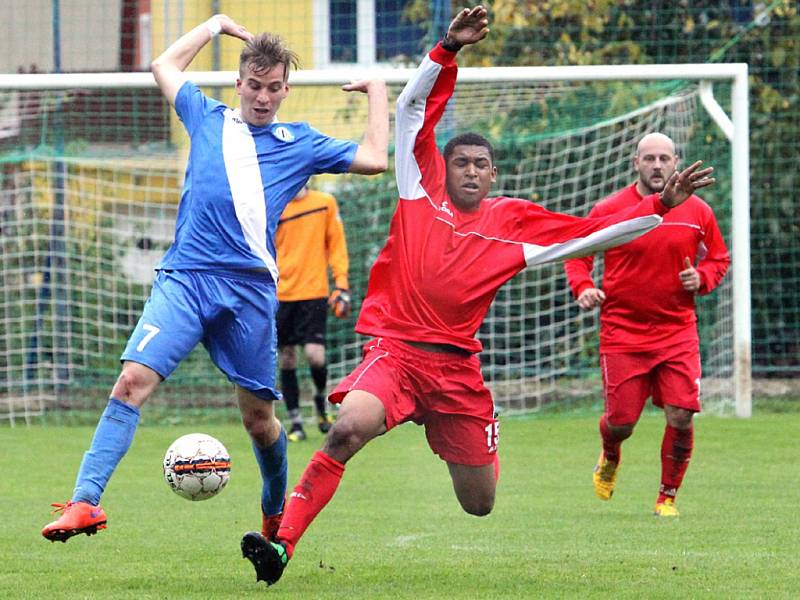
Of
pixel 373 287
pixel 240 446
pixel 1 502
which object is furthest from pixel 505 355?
pixel 373 287

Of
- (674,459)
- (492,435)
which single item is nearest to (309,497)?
(492,435)

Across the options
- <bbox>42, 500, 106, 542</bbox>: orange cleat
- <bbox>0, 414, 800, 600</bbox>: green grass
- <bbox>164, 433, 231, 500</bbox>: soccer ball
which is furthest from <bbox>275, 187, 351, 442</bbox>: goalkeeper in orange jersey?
<bbox>42, 500, 106, 542</bbox>: orange cleat

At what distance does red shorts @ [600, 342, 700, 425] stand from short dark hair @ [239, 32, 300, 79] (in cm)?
328

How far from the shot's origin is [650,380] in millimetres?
8969

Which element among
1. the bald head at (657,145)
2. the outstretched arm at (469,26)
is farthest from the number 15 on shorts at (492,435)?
the bald head at (657,145)

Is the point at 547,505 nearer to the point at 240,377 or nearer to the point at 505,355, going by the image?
the point at 240,377

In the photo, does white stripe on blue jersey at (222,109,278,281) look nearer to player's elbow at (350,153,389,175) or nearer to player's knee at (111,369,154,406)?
player's elbow at (350,153,389,175)

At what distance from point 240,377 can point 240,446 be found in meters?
5.92

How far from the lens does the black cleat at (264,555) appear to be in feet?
19.2

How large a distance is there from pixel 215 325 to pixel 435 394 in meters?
1.03

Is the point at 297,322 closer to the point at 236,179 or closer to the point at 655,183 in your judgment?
the point at 655,183

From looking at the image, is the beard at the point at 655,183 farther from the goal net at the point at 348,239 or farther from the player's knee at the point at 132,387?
the goal net at the point at 348,239

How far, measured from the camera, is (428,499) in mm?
9391

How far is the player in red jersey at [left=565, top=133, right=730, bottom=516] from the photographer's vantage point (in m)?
8.70
